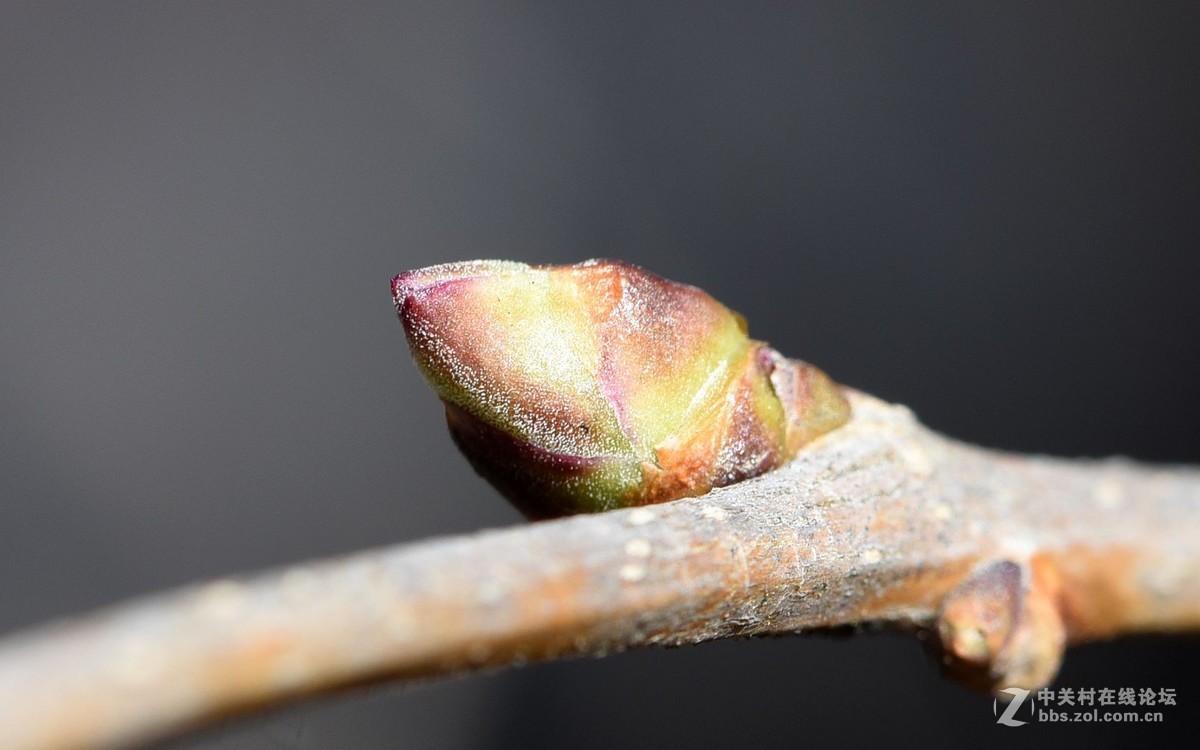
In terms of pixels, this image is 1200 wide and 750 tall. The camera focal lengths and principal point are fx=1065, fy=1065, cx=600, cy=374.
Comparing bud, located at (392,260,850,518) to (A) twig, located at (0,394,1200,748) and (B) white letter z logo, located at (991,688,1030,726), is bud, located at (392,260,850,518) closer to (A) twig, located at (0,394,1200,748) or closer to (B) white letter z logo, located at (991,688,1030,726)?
(A) twig, located at (0,394,1200,748)

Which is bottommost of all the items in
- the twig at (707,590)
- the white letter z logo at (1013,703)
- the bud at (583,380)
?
the white letter z logo at (1013,703)

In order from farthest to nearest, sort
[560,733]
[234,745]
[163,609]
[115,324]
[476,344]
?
[115,324] → [560,733] → [234,745] → [476,344] → [163,609]

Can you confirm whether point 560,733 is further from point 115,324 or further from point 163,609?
point 163,609

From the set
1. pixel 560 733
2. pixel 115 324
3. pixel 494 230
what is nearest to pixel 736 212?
pixel 494 230

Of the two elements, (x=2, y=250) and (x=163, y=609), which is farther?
(x=2, y=250)

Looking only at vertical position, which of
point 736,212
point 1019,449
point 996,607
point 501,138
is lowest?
point 1019,449

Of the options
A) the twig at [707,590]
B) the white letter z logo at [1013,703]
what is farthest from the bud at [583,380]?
the white letter z logo at [1013,703]

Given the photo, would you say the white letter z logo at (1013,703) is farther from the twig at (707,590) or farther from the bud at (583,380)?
the bud at (583,380)
